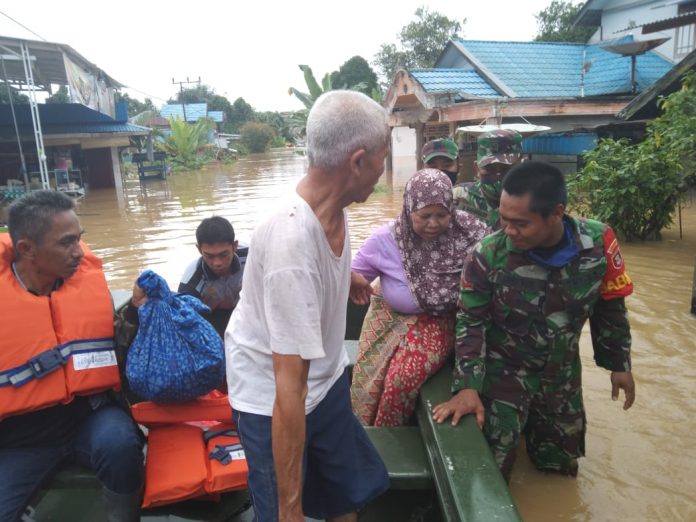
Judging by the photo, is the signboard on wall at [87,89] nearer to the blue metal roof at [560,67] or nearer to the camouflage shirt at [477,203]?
the blue metal roof at [560,67]

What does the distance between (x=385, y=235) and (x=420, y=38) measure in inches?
1158

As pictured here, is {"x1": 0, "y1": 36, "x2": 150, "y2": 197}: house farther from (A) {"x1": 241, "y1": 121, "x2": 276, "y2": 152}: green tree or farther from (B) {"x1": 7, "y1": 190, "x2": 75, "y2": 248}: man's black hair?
(A) {"x1": 241, "y1": 121, "x2": 276, "y2": 152}: green tree

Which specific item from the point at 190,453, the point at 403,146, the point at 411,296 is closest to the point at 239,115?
the point at 403,146

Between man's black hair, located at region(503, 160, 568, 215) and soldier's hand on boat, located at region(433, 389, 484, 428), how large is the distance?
73 centimetres

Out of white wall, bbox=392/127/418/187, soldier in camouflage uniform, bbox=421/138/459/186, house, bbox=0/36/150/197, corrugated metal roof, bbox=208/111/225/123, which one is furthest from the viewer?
corrugated metal roof, bbox=208/111/225/123

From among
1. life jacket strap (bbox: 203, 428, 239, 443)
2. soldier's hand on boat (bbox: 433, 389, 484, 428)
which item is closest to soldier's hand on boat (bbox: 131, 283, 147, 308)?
life jacket strap (bbox: 203, 428, 239, 443)

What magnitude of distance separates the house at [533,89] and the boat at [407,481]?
849 centimetres

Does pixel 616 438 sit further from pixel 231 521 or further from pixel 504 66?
pixel 504 66

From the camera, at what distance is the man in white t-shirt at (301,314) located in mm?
1231

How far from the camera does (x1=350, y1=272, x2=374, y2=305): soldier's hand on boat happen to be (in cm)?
222

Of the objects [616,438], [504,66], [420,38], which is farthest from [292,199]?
[420,38]

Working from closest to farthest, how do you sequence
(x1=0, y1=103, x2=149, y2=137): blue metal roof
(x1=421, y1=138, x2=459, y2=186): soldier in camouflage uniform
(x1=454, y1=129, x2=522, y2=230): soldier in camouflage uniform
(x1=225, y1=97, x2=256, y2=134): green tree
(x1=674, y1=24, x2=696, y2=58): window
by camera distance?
(x1=454, y1=129, x2=522, y2=230): soldier in camouflage uniform → (x1=421, y1=138, x2=459, y2=186): soldier in camouflage uniform → (x1=674, y1=24, x2=696, y2=58): window → (x1=0, y1=103, x2=149, y2=137): blue metal roof → (x1=225, y1=97, x2=256, y2=134): green tree

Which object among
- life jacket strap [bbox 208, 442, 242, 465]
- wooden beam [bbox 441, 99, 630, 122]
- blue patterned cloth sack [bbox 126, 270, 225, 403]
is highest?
wooden beam [bbox 441, 99, 630, 122]

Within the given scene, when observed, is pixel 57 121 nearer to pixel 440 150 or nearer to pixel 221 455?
pixel 440 150
